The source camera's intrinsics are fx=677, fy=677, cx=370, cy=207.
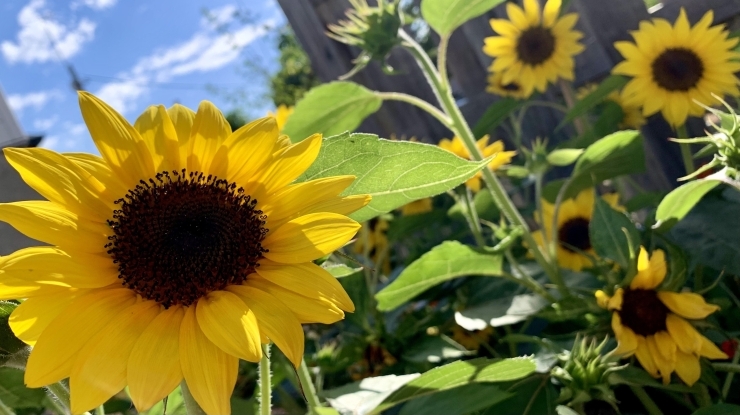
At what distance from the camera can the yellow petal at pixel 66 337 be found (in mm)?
388

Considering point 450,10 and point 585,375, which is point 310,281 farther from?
point 450,10

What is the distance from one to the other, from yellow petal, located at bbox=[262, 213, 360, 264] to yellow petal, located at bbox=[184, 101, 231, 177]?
0.07 m

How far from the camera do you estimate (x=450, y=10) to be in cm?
77

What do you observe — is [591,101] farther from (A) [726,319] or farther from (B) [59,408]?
(B) [59,408]

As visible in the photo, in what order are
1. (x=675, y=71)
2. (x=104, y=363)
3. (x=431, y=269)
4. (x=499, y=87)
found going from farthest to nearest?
(x=499, y=87) → (x=675, y=71) → (x=431, y=269) → (x=104, y=363)

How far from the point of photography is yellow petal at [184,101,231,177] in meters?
0.46

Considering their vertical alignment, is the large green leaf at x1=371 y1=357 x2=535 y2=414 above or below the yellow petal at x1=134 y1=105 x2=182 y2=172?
below

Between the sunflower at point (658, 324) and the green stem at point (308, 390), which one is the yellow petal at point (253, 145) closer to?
the green stem at point (308, 390)

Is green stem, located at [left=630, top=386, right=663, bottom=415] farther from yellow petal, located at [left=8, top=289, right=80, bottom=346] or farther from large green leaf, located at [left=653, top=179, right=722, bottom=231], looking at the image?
yellow petal, located at [left=8, top=289, right=80, bottom=346]

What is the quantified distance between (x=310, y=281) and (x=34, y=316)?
0.55 ft

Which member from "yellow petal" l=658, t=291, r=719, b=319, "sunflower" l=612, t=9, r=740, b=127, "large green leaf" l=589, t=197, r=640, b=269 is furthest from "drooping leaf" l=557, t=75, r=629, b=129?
"yellow petal" l=658, t=291, r=719, b=319

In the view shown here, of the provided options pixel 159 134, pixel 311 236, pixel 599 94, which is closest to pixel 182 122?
pixel 159 134

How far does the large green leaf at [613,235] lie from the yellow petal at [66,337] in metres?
0.48

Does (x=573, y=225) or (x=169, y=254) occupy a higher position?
(x=169, y=254)
